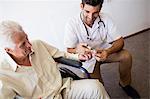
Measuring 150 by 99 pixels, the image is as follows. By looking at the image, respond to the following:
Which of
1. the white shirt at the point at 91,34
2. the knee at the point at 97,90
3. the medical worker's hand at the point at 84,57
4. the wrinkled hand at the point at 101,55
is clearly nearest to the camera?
the knee at the point at 97,90

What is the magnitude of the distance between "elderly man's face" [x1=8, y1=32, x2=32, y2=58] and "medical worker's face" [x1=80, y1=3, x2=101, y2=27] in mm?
611

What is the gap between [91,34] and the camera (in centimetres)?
221

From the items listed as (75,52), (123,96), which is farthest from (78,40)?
(123,96)

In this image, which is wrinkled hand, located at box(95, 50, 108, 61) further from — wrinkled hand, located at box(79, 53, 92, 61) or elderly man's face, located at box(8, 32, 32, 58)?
elderly man's face, located at box(8, 32, 32, 58)

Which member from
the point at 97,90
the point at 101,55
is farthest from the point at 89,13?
the point at 97,90

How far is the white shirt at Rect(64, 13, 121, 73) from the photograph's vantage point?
216 cm

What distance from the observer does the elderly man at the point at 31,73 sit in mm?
1567

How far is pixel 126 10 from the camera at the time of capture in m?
3.58

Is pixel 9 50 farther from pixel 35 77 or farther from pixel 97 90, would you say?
pixel 97 90

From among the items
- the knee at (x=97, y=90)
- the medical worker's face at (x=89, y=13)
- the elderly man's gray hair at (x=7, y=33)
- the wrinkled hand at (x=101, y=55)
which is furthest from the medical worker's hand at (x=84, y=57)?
the elderly man's gray hair at (x=7, y=33)

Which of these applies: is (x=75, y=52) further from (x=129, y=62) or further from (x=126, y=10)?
(x=126, y=10)

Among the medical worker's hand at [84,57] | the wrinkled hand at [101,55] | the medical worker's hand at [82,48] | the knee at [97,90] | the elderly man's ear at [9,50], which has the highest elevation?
the elderly man's ear at [9,50]

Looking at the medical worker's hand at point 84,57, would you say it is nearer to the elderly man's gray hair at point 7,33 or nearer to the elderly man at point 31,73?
the elderly man at point 31,73

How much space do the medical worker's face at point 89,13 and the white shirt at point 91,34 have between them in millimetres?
40
